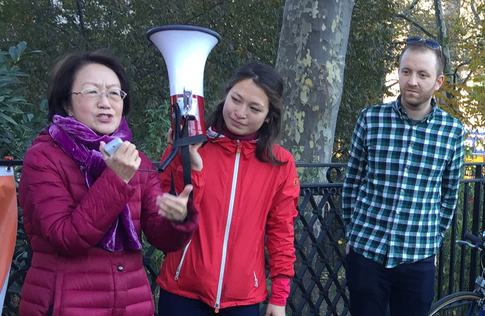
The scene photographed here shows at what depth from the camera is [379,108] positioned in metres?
3.15

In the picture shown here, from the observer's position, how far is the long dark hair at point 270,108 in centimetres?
246

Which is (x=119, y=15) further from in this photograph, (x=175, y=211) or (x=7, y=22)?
(x=175, y=211)

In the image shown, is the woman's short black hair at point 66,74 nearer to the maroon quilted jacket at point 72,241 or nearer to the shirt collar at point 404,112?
the maroon quilted jacket at point 72,241

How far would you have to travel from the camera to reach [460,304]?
4.04 metres

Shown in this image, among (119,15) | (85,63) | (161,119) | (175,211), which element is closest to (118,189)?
(175,211)

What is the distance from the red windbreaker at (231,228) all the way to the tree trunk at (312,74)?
3749mm

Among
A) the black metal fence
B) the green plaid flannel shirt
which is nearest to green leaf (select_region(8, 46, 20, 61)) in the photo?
the black metal fence

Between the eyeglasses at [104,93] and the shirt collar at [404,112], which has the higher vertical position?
the shirt collar at [404,112]

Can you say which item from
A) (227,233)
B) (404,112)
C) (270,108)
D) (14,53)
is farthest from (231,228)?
(14,53)

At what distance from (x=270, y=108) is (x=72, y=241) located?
3.83 ft

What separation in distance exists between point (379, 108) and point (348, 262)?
3.15 feet

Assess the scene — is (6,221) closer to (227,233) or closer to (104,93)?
(104,93)

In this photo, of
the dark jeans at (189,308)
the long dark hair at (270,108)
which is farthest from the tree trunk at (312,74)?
the dark jeans at (189,308)

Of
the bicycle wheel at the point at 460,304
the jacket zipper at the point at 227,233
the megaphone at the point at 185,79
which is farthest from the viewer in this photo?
the bicycle wheel at the point at 460,304
